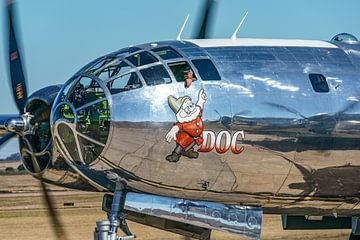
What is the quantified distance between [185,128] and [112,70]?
151 cm

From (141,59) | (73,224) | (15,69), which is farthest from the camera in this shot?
(73,224)

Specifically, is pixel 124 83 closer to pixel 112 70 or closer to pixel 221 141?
pixel 112 70

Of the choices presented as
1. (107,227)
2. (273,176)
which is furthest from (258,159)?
(107,227)

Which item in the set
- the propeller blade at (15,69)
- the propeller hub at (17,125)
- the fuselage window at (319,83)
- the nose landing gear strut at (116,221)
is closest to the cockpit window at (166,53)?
the nose landing gear strut at (116,221)

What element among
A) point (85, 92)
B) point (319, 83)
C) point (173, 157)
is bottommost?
point (173, 157)

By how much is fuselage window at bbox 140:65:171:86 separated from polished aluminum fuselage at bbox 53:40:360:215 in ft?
0.35

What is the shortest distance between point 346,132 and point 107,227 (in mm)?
4134

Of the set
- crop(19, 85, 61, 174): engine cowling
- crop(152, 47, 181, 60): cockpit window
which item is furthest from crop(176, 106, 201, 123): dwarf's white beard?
crop(19, 85, 61, 174): engine cowling

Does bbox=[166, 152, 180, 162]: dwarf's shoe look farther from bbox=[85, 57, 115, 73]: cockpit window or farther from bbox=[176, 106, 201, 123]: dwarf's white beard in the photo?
bbox=[85, 57, 115, 73]: cockpit window

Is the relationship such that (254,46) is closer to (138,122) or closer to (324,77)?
(324,77)

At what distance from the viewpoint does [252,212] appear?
14031 mm

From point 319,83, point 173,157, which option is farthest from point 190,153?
point 319,83

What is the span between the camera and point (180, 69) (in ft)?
44.8

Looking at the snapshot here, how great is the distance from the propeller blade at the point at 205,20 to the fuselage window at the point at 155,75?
4855 millimetres
